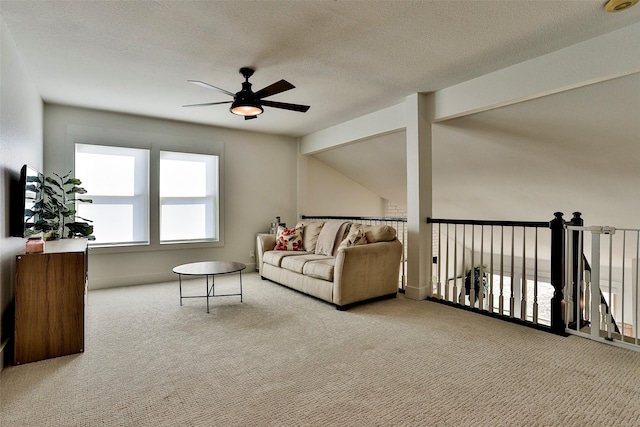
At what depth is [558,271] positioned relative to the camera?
116 inches

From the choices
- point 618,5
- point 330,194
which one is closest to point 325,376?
point 618,5

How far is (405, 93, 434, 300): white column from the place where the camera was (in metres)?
3.97

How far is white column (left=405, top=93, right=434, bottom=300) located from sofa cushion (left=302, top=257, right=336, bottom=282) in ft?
3.28

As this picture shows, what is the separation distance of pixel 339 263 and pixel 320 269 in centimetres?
35

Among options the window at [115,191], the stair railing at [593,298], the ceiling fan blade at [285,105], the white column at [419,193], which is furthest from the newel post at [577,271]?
the window at [115,191]

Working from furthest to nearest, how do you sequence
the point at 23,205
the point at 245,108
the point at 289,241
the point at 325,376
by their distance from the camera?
the point at 289,241 → the point at 245,108 → the point at 23,205 → the point at 325,376

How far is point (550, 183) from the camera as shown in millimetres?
4430

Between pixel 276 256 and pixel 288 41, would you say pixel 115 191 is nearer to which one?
pixel 276 256

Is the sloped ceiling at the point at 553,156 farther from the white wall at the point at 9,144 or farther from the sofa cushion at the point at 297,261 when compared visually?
the white wall at the point at 9,144

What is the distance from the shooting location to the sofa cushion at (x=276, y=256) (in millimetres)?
4639

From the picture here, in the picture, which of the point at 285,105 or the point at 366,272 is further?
the point at 366,272

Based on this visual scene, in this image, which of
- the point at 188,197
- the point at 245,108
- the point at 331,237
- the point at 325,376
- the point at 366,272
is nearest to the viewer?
the point at 325,376

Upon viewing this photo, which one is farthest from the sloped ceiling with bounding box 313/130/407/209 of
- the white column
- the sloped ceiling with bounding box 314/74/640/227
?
the white column

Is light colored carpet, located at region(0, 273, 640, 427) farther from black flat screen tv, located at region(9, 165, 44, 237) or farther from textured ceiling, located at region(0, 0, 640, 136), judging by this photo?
textured ceiling, located at region(0, 0, 640, 136)
